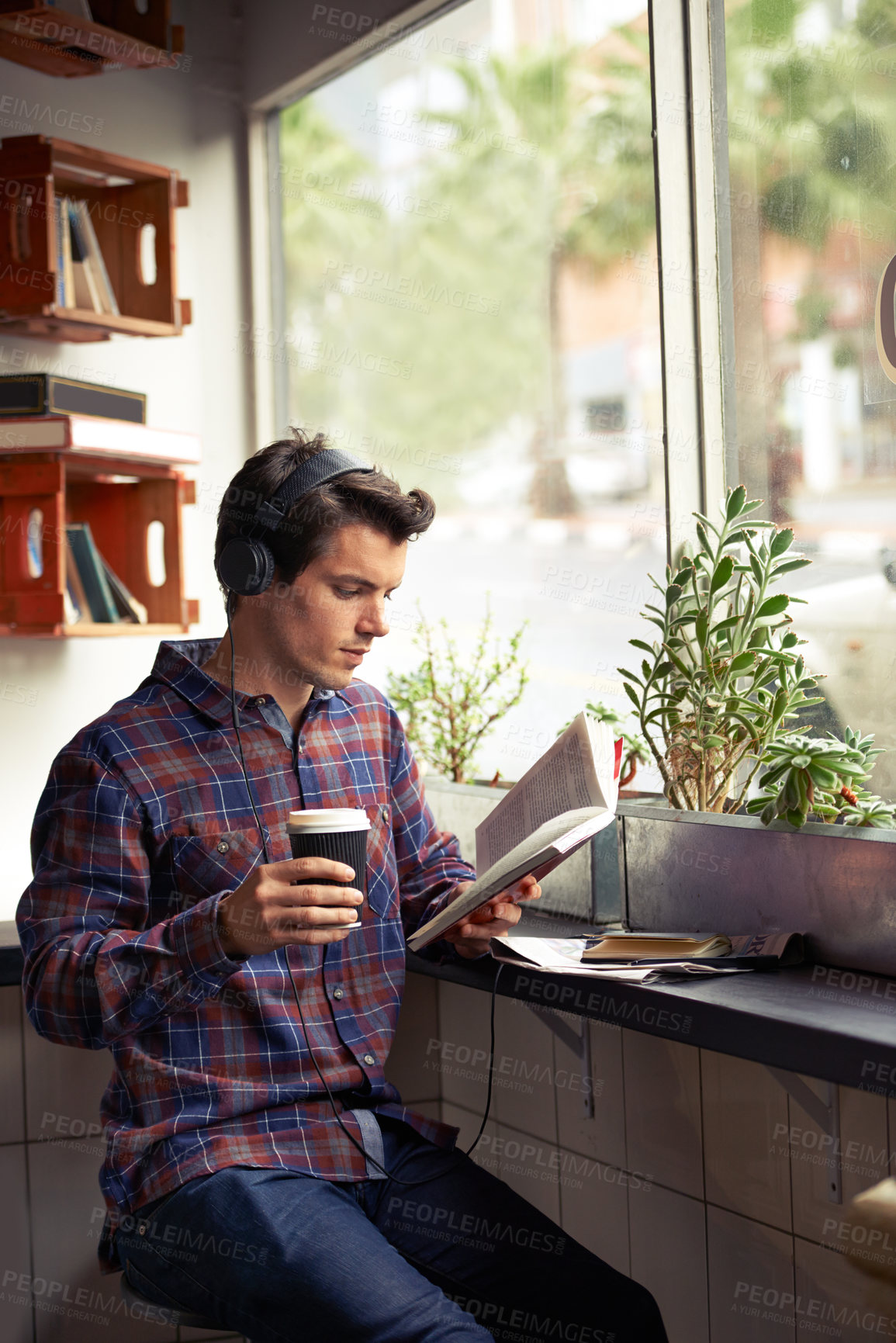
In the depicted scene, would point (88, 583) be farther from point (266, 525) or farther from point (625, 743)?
point (625, 743)

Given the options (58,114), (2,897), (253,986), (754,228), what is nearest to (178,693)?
(253,986)

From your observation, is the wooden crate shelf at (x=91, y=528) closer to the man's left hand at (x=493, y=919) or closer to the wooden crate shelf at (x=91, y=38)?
the wooden crate shelf at (x=91, y=38)

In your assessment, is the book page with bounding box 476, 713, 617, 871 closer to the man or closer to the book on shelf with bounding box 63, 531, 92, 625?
the man

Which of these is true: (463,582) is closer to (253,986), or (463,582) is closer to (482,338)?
(482,338)

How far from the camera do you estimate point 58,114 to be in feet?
8.25

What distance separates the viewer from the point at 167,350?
271 centimetres

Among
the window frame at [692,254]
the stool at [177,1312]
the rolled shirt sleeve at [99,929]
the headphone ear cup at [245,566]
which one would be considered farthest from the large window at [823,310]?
the stool at [177,1312]

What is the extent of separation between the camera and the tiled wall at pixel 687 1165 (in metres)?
1.47

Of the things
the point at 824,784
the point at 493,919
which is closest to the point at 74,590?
the point at 493,919

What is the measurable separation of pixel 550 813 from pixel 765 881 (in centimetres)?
30

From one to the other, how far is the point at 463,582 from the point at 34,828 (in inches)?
53.3

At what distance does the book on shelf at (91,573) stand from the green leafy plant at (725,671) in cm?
117

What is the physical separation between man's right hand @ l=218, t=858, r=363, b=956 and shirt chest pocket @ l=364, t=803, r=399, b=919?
0.39 meters

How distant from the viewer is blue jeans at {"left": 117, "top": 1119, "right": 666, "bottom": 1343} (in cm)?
125
